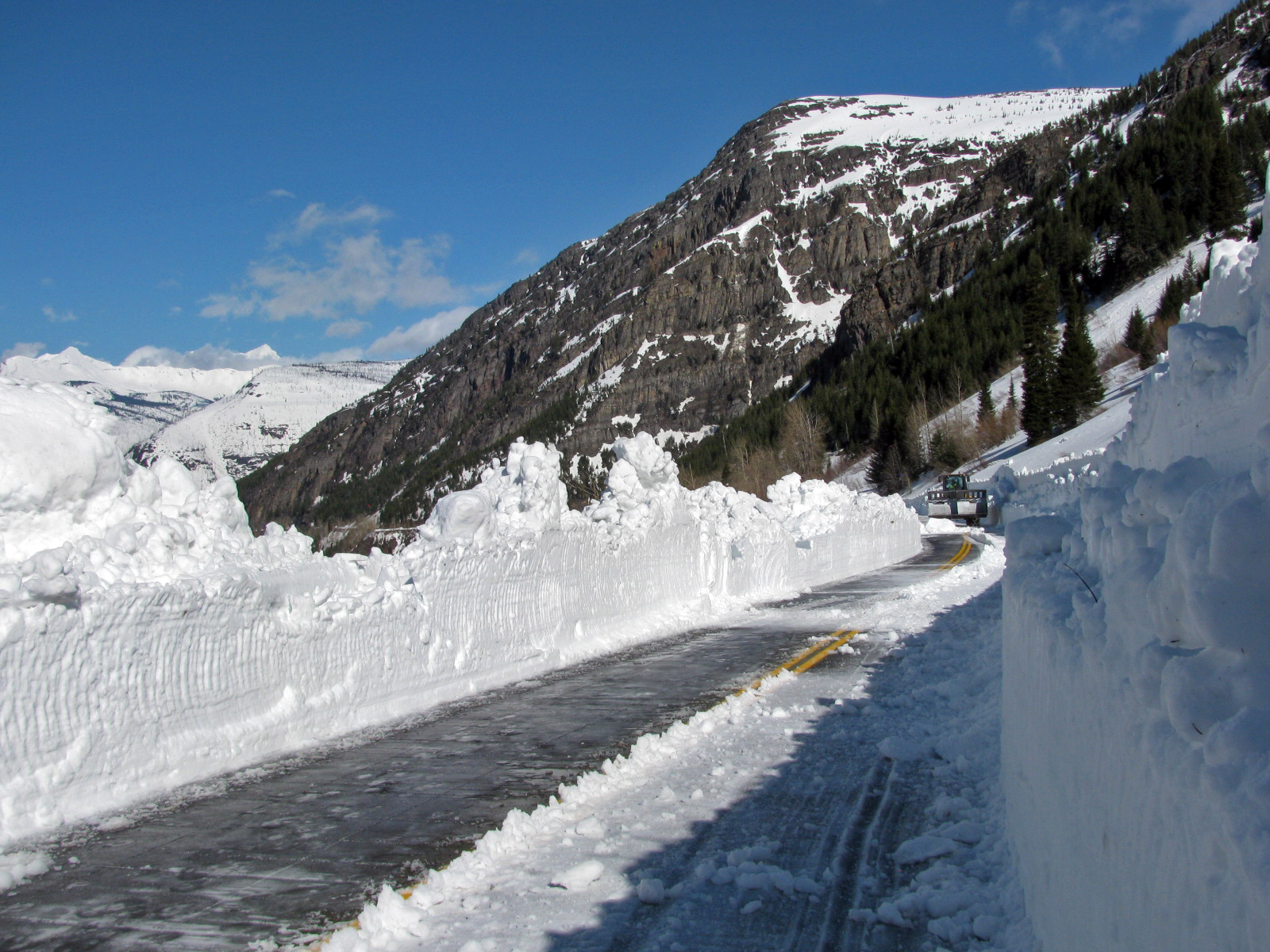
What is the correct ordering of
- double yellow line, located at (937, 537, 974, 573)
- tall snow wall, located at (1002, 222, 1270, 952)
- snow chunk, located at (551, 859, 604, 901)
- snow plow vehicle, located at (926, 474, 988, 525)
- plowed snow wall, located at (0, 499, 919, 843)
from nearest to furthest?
tall snow wall, located at (1002, 222, 1270, 952)
snow chunk, located at (551, 859, 604, 901)
plowed snow wall, located at (0, 499, 919, 843)
double yellow line, located at (937, 537, 974, 573)
snow plow vehicle, located at (926, 474, 988, 525)

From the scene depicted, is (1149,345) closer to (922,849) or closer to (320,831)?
(922,849)

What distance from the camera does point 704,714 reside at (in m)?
7.71

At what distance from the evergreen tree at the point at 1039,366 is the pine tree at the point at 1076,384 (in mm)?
627

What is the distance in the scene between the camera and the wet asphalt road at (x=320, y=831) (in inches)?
157

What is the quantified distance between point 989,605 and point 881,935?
12.0 metres

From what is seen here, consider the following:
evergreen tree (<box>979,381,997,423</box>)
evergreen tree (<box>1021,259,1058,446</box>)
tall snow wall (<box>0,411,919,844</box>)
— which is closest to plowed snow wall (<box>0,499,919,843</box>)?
tall snow wall (<box>0,411,919,844</box>)

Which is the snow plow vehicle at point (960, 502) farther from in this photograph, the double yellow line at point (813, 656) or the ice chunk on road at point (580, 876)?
the ice chunk on road at point (580, 876)

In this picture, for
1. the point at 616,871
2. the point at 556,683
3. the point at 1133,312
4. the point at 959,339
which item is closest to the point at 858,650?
the point at 556,683

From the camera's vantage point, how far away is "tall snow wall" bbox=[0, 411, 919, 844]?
5570mm

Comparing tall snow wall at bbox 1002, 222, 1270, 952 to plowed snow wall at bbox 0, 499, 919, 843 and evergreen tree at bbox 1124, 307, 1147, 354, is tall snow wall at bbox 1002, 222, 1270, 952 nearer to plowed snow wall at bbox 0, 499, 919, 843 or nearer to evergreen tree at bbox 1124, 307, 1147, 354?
plowed snow wall at bbox 0, 499, 919, 843

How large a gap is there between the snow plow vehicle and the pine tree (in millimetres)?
13239

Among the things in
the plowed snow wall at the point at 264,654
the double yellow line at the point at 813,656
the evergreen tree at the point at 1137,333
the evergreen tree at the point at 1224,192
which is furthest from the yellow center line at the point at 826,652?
the evergreen tree at the point at 1224,192

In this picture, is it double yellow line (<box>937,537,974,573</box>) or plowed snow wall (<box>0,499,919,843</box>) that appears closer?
plowed snow wall (<box>0,499,919,843</box>)

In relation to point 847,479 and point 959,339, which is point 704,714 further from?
point 959,339
